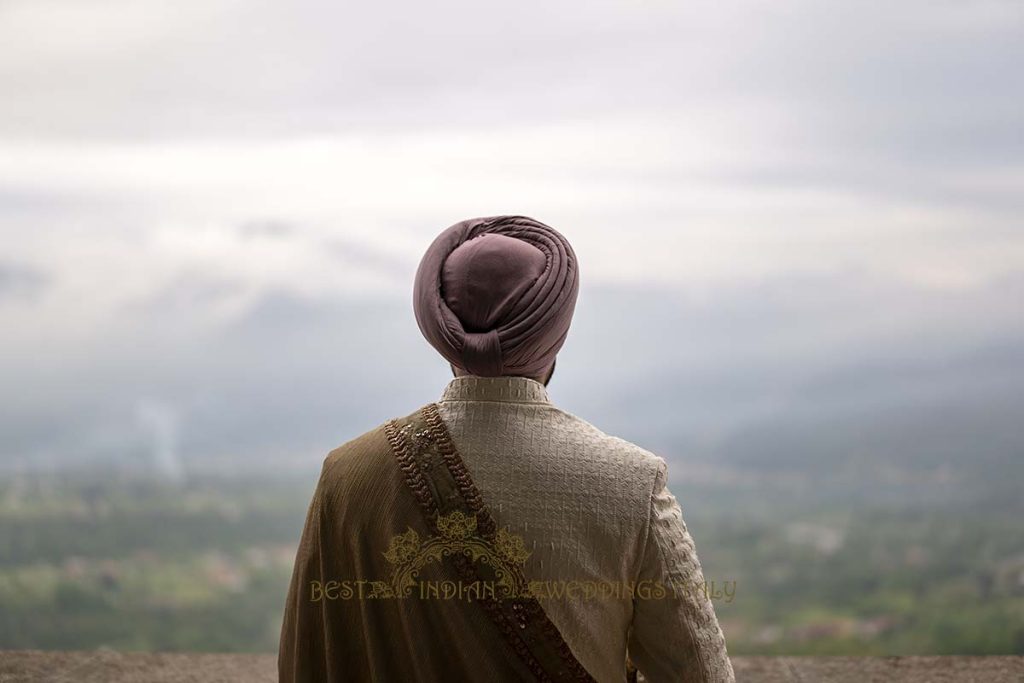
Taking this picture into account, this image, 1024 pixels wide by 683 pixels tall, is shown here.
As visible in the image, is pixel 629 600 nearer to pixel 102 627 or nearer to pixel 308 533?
pixel 308 533

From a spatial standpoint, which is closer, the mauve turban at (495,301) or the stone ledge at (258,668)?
the mauve turban at (495,301)

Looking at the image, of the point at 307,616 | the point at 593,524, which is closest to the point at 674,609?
the point at 593,524

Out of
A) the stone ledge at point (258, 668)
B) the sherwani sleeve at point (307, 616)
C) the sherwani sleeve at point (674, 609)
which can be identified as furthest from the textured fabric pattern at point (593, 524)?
the stone ledge at point (258, 668)

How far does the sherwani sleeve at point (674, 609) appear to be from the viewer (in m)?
1.14

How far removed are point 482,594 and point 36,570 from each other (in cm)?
794

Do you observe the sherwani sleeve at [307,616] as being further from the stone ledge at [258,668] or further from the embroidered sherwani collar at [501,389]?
the stone ledge at [258,668]

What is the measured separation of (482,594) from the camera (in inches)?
44.6

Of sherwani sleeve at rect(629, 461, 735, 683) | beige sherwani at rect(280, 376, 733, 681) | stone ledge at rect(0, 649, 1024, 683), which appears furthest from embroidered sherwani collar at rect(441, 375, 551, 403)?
stone ledge at rect(0, 649, 1024, 683)

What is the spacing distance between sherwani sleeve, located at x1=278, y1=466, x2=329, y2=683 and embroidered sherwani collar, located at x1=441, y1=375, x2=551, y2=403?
0.20 m

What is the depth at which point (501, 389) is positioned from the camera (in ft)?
3.84

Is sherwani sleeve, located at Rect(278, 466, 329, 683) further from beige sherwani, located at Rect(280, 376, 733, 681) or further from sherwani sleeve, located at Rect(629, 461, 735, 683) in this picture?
sherwani sleeve, located at Rect(629, 461, 735, 683)

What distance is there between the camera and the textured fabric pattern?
1130mm

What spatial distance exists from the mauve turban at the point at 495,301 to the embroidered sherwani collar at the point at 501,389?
0.01 meters

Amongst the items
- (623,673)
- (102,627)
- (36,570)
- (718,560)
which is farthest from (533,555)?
(102,627)
